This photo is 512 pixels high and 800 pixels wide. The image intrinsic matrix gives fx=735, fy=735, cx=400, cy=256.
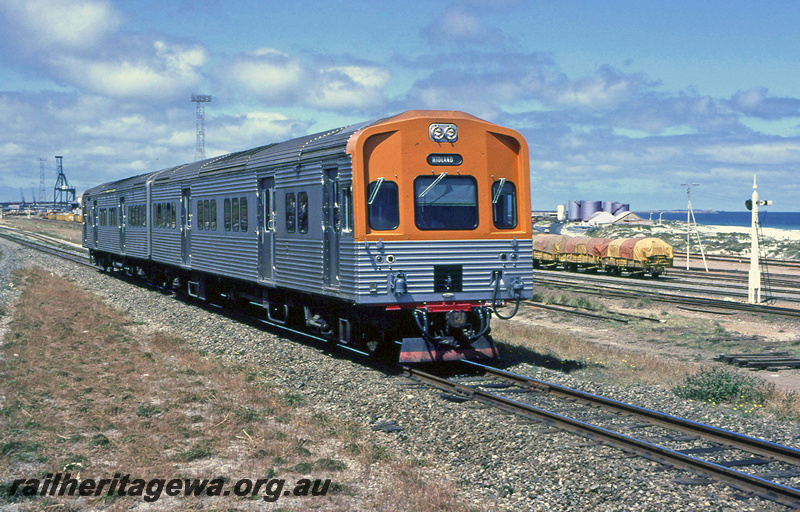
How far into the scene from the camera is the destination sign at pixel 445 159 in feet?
38.4

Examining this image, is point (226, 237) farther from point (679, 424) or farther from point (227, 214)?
point (679, 424)

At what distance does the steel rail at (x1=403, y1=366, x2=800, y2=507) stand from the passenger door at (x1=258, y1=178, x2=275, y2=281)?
565 centimetres

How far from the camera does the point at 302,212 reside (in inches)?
534

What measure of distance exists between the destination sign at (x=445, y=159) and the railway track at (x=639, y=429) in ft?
10.9

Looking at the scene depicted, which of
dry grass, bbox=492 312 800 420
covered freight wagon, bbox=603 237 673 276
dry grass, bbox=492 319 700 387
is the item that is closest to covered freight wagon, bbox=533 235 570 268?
covered freight wagon, bbox=603 237 673 276

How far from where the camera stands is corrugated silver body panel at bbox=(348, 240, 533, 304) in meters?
11.4

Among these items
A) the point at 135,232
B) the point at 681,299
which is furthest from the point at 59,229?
the point at 681,299

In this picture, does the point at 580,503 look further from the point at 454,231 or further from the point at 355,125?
the point at 355,125

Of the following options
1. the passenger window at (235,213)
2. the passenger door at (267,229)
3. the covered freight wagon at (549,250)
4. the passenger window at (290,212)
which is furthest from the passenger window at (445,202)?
the covered freight wagon at (549,250)

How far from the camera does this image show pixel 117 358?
1318cm

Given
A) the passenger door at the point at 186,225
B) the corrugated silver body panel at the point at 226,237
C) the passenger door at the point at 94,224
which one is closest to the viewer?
the corrugated silver body panel at the point at 226,237

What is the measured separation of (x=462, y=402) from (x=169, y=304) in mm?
14207

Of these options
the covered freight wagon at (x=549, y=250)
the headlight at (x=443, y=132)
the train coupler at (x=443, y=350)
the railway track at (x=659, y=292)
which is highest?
the headlight at (x=443, y=132)

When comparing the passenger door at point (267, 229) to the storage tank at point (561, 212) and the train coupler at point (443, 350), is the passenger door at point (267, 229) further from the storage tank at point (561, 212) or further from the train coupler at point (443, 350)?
the storage tank at point (561, 212)
